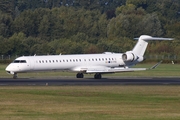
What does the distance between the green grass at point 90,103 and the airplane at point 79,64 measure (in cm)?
1382

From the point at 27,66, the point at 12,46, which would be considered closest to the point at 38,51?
the point at 12,46

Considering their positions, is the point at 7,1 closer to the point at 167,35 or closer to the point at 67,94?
the point at 167,35

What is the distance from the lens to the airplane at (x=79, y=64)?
57.8 meters

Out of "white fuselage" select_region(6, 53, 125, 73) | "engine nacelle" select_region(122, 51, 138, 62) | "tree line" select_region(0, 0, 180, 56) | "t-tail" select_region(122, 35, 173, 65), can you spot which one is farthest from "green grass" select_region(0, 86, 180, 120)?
"tree line" select_region(0, 0, 180, 56)

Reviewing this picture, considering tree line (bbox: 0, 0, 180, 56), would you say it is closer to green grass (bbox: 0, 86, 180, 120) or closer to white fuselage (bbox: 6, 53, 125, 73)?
white fuselage (bbox: 6, 53, 125, 73)

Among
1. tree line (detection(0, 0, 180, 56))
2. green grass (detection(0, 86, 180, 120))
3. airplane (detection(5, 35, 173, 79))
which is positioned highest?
tree line (detection(0, 0, 180, 56))

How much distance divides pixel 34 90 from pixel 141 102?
9.61 meters

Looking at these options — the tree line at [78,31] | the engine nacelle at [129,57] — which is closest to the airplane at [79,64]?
the engine nacelle at [129,57]

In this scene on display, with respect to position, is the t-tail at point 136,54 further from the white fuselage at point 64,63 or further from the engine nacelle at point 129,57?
the white fuselage at point 64,63

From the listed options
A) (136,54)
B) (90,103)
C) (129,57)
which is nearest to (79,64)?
(129,57)

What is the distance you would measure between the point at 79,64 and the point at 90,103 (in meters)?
26.7

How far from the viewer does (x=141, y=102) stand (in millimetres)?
33656

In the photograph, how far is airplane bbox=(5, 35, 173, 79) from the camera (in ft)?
190

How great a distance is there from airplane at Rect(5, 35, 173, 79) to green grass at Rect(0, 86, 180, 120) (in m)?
13.8
